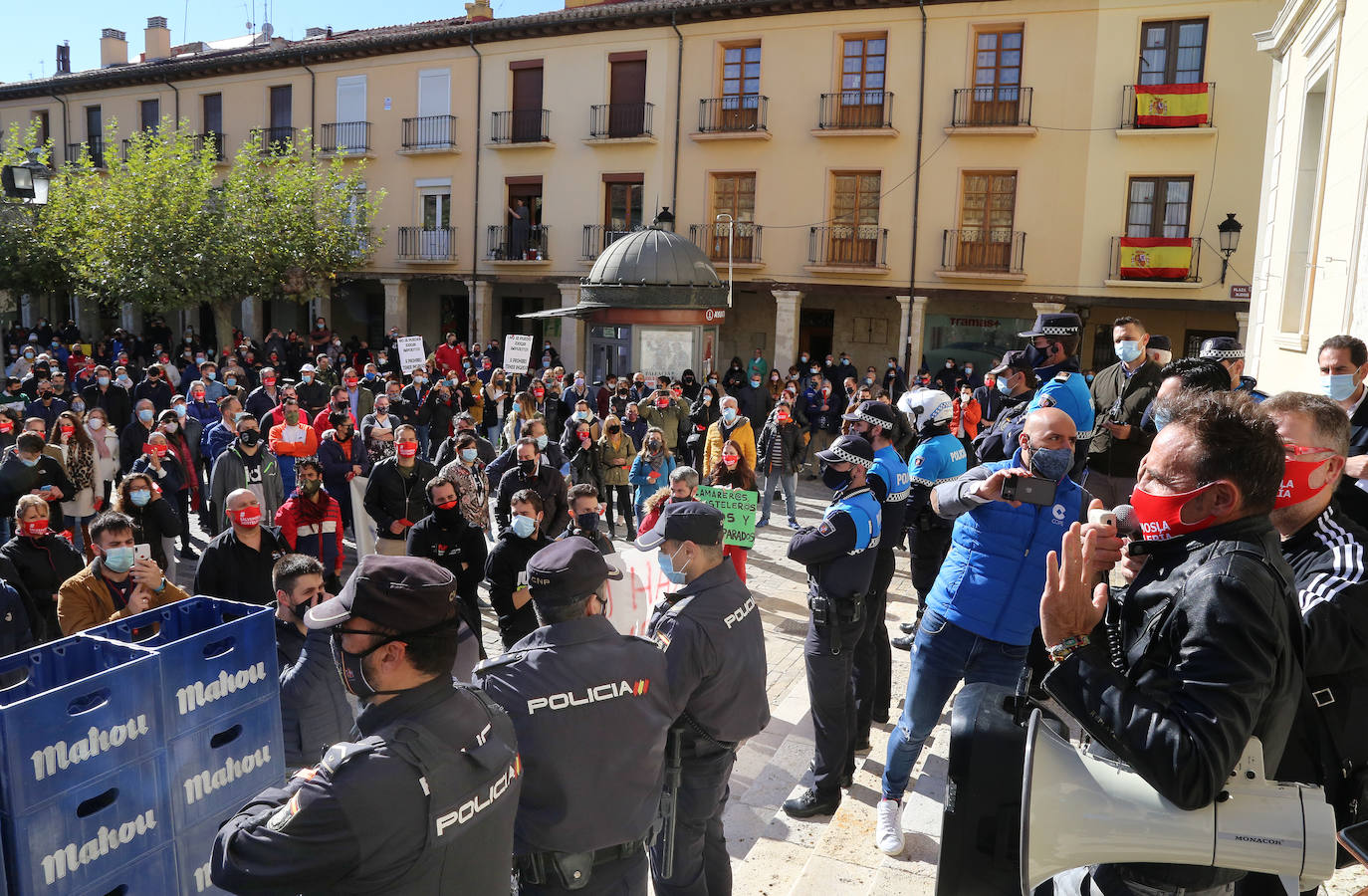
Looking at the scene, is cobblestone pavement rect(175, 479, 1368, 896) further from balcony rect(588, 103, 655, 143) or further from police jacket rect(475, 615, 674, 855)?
balcony rect(588, 103, 655, 143)

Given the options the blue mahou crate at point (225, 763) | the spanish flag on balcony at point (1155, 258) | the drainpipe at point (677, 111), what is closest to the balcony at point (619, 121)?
the drainpipe at point (677, 111)

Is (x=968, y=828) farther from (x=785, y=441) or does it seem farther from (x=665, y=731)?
(x=785, y=441)

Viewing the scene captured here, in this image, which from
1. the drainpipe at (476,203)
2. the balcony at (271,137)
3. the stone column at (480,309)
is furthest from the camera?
the balcony at (271,137)

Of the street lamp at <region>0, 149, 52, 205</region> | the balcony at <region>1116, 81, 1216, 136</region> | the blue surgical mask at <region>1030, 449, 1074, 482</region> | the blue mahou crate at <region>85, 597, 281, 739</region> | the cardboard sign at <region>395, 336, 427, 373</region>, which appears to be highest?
the balcony at <region>1116, 81, 1216, 136</region>

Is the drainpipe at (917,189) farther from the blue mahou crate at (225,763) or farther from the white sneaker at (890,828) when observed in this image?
the blue mahou crate at (225,763)

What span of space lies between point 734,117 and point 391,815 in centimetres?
2328

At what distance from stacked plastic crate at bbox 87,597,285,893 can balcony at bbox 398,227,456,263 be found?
79.5 feet

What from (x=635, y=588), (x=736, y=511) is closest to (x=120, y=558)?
(x=635, y=588)

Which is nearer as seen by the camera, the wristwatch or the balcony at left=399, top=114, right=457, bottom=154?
the wristwatch

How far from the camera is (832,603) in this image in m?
4.87

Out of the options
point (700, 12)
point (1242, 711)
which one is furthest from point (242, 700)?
point (700, 12)

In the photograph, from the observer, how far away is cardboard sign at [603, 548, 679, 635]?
644cm

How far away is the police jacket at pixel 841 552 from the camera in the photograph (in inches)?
194

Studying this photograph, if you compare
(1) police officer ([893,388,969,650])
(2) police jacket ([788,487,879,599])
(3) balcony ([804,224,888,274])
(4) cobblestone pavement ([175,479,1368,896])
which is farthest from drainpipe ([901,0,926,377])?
(2) police jacket ([788,487,879,599])
